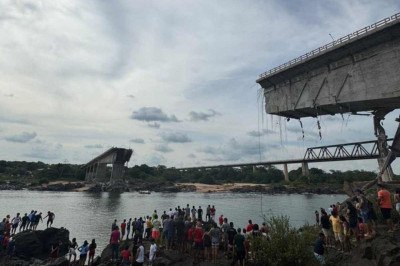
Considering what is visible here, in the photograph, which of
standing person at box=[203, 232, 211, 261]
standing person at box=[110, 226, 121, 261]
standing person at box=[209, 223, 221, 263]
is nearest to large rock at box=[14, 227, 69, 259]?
standing person at box=[110, 226, 121, 261]

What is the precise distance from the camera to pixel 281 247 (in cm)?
1444

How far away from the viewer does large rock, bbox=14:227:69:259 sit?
958 inches

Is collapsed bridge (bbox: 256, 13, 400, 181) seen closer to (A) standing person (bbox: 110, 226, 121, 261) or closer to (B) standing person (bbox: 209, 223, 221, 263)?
(B) standing person (bbox: 209, 223, 221, 263)

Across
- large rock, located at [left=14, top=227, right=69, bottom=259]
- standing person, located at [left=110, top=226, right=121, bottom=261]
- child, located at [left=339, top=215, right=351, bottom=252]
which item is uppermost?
child, located at [left=339, top=215, right=351, bottom=252]

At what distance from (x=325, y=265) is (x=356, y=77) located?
1949 centimetres

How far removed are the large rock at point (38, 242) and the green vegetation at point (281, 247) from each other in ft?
56.7

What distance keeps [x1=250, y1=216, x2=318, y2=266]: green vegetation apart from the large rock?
56.7ft

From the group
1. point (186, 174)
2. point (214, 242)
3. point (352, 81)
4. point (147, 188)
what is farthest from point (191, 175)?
point (214, 242)

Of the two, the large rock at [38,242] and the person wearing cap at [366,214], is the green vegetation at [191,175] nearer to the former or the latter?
the large rock at [38,242]

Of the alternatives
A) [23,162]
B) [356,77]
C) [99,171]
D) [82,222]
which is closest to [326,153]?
[356,77]

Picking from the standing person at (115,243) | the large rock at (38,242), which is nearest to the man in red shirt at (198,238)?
the standing person at (115,243)

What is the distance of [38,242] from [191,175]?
164m

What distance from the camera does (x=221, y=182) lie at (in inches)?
7096

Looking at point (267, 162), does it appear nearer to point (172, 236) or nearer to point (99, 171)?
point (99, 171)
